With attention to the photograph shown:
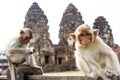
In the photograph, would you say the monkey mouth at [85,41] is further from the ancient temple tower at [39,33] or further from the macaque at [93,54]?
the ancient temple tower at [39,33]

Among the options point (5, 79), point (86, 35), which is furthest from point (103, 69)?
point (5, 79)

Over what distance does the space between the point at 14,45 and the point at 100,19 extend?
32.0 m

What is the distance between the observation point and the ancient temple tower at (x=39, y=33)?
35.9 metres

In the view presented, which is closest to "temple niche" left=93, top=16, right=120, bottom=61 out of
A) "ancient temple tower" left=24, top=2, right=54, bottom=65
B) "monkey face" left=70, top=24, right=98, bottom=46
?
"ancient temple tower" left=24, top=2, right=54, bottom=65

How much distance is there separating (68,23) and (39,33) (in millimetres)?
2964

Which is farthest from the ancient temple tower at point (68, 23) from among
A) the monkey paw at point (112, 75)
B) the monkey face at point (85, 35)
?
the monkey paw at point (112, 75)

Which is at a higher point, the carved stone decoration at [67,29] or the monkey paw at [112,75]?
the carved stone decoration at [67,29]

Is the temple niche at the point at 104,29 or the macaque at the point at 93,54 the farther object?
the temple niche at the point at 104,29

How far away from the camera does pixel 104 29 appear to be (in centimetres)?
3709

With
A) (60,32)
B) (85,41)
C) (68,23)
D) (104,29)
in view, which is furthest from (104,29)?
(85,41)

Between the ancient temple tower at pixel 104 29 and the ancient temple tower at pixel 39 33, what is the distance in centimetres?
499

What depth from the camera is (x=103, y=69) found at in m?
4.25

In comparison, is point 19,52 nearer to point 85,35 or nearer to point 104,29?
point 85,35

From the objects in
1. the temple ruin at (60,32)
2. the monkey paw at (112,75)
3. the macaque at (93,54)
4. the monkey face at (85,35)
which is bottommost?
the monkey paw at (112,75)
